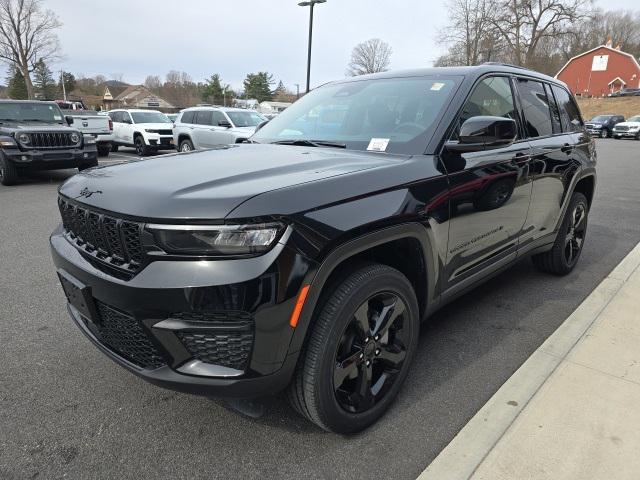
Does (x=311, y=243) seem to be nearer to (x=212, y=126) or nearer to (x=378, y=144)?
(x=378, y=144)

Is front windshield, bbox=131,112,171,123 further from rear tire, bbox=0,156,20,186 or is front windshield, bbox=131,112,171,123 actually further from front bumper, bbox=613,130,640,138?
front bumper, bbox=613,130,640,138

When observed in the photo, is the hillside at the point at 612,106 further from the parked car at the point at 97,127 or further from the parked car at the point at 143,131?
the parked car at the point at 97,127

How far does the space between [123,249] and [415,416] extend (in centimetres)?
163

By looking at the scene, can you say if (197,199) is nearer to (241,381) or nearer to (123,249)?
(123,249)

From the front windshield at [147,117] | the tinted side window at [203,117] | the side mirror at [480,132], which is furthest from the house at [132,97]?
the side mirror at [480,132]

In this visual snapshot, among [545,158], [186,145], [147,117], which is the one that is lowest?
[186,145]

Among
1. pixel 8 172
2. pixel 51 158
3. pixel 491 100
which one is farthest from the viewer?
pixel 51 158

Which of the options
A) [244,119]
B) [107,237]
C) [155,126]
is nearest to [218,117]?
[244,119]

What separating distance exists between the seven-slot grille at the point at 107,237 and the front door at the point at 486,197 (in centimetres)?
162

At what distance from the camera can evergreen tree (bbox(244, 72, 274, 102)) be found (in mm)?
86438

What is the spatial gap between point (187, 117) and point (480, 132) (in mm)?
13829

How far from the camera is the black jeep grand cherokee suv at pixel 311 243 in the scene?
5.69 feet

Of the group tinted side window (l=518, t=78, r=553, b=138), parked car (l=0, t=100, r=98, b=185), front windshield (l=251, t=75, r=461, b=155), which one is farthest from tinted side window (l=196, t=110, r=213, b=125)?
tinted side window (l=518, t=78, r=553, b=138)

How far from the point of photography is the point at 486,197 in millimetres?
2805
